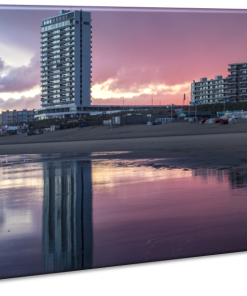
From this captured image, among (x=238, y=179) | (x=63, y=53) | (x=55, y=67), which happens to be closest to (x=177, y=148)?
(x=238, y=179)

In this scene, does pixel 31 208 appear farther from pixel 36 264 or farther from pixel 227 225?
pixel 227 225

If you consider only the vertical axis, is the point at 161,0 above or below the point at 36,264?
above

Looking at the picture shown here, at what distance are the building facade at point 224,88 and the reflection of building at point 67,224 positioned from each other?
136910 millimetres

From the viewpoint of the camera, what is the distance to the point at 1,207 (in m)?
7.38

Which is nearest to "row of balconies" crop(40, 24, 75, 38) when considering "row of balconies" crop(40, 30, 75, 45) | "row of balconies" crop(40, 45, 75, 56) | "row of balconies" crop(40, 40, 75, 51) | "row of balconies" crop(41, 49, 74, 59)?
"row of balconies" crop(40, 30, 75, 45)

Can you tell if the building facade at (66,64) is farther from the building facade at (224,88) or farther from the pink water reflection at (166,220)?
the pink water reflection at (166,220)

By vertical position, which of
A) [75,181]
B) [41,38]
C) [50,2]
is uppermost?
[41,38]

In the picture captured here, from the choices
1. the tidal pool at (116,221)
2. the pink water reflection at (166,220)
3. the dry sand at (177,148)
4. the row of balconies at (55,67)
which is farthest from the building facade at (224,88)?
the pink water reflection at (166,220)

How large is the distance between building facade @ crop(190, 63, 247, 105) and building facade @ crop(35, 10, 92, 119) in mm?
52384

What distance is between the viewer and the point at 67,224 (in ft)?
19.6

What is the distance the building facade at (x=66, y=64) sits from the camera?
165500 mm

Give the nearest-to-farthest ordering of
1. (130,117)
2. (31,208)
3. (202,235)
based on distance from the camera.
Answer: (202,235) → (31,208) → (130,117)

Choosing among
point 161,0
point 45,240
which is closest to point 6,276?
point 45,240

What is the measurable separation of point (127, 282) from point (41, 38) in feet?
615
